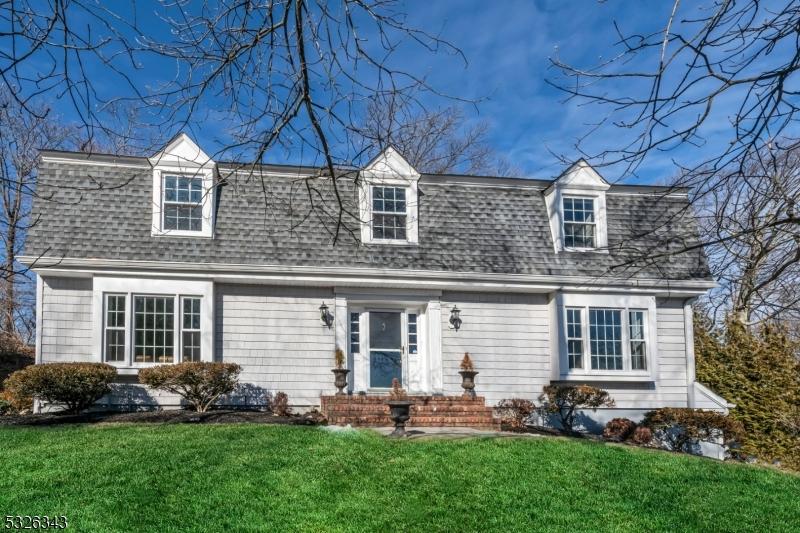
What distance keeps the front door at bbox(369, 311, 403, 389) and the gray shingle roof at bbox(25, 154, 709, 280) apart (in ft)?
4.22

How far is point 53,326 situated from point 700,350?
44.3 ft

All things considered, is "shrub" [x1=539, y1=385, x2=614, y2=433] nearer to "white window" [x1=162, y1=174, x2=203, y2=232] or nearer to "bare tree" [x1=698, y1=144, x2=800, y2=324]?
"bare tree" [x1=698, y1=144, x2=800, y2=324]

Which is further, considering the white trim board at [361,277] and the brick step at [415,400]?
the brick step at [415,400]

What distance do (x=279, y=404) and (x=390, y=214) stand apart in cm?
444

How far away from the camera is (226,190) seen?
50.5 ft

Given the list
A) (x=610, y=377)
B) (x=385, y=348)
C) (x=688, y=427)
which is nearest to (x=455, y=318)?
(x=385, y=348)

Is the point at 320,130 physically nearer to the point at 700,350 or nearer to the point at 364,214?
the point at 364,214

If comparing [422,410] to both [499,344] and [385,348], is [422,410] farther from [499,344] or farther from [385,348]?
[499,344]

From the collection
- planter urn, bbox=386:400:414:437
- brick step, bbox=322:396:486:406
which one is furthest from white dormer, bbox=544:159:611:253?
planter urn, bbox=386:400:414:437

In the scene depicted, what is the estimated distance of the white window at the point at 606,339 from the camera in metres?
15.5

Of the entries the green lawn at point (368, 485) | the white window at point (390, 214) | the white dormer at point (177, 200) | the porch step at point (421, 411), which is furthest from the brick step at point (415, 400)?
the white dormer at point (177, 200)

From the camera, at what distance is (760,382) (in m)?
15.5

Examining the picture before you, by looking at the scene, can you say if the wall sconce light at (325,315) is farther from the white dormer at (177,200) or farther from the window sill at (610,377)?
the window sill at (610,377)

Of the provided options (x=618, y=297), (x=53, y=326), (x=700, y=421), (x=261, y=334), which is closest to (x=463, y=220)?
(x=618, y=297)
